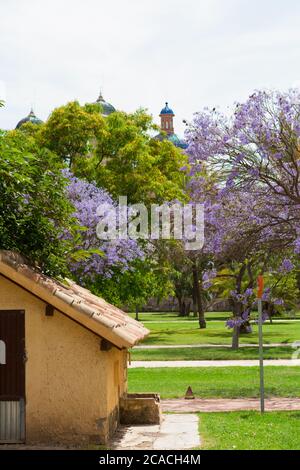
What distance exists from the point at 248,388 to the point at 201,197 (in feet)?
19.3

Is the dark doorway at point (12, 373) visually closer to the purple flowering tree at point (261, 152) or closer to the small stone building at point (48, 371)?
the small stone building at point (48, 371)

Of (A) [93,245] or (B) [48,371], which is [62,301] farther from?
(A) [93,245]

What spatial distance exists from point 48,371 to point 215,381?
1216 cm

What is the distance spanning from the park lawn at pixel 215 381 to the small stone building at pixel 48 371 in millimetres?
8302

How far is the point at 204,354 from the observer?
32969mm

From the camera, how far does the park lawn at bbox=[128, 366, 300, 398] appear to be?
69.3 ft

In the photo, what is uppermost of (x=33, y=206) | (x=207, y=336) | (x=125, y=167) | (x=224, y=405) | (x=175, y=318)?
(x=125, y=167)

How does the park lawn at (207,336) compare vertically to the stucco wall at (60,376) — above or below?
below

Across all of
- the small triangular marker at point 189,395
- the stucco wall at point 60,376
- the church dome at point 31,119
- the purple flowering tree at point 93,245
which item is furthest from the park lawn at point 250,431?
the church dome at point 31,119

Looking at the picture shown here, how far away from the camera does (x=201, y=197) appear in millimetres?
24297

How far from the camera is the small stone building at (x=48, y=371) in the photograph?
12273mm

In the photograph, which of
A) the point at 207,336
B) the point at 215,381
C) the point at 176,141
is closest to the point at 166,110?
the point at 176,141
